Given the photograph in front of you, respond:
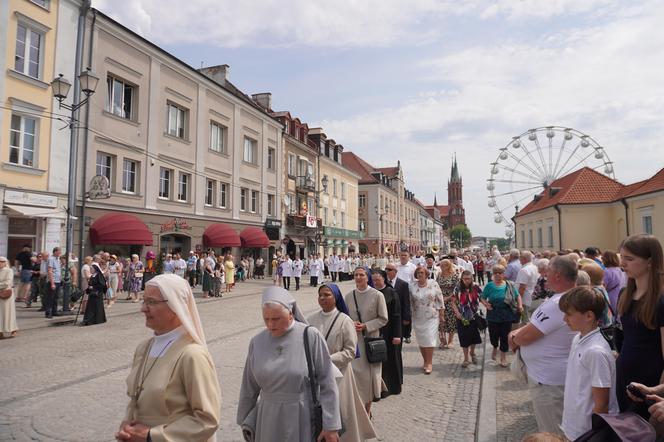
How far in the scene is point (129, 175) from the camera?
71.3 feet

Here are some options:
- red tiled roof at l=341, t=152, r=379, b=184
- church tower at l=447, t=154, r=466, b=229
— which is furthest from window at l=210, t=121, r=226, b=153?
church tower at l=447, t=154, r=466, b=229

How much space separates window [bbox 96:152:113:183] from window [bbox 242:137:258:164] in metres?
11.7

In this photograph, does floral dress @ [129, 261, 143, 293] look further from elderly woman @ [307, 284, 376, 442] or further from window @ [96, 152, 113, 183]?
elderly woman @ [307, 284, 376, 442]

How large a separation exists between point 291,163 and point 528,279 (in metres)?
31.1

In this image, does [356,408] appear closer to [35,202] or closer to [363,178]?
[35,202]

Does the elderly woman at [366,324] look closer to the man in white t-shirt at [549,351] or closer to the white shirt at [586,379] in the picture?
the man in white t-shirt at [549,351]

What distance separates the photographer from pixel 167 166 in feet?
78.6

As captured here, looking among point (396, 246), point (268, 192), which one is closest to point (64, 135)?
point (268, 192)

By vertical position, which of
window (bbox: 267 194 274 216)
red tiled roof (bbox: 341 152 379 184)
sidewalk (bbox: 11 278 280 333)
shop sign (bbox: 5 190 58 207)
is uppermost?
red tiled roof (bbox: 341 152 379 184)

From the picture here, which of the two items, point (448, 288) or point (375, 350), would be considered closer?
point (375, 350)

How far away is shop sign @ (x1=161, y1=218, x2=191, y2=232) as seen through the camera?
23.4m

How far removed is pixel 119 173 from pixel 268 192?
14.4m

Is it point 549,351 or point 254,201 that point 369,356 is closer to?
point 549,351

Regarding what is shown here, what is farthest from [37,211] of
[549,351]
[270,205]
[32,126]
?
[270,205]
